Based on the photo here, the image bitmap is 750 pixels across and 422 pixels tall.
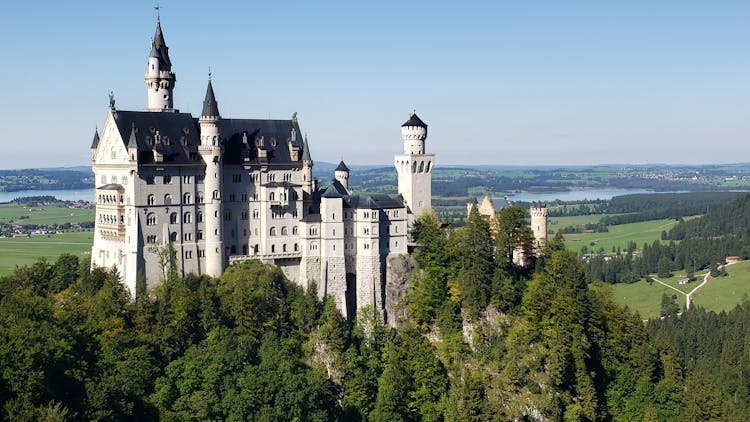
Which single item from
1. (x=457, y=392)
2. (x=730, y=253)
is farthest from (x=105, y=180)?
(x=730, y=253)

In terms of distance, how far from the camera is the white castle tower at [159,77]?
293ft

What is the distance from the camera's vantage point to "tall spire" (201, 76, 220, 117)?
85188 mm

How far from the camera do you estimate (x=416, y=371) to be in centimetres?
7950

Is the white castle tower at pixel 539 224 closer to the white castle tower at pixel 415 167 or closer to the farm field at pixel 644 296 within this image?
the white castle tower at pixel 415 167

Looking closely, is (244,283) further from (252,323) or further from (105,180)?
(105,180)

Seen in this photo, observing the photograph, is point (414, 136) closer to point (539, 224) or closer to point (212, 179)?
point (539, 224)

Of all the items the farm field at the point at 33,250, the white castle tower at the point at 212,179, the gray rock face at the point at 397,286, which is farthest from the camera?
the farm field at the point at 33,250

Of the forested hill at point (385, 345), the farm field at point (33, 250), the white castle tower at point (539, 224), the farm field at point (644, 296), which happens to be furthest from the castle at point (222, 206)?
the farm field at point (644, 296)

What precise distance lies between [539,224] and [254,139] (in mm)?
30934

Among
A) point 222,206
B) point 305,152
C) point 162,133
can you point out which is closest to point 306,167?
point 305,152

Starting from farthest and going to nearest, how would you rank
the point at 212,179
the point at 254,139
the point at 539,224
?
1. the point at 539,224
2. the point at 254,139
3. the point at 212,179

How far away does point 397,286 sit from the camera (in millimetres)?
87875

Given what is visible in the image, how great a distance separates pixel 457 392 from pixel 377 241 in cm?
1784

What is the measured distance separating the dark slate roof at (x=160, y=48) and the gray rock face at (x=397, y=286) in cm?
2969
